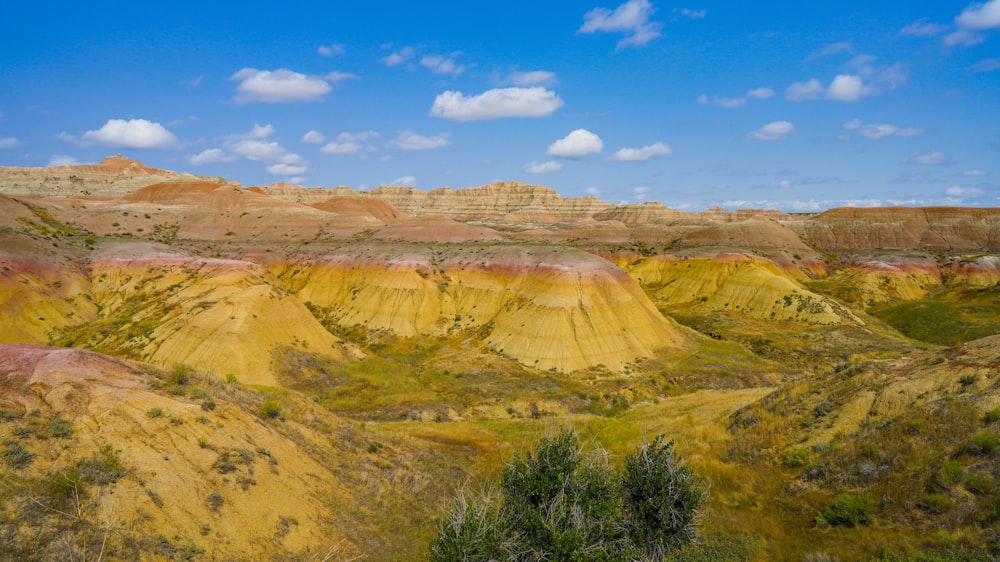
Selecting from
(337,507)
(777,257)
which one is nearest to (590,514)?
(337,507)

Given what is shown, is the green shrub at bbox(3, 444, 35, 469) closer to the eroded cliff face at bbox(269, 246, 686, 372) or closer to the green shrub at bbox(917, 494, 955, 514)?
the green shrub at bbox(917, 494, 955, 514)

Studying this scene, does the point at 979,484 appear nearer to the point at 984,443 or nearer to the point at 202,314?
the point at 984,443

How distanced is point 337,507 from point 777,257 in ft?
301

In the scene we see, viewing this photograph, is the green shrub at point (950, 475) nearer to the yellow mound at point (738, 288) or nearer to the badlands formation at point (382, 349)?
the badlands formation at point (382, 349)

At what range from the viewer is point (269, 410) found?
58.1ft

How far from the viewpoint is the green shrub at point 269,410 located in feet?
57.6

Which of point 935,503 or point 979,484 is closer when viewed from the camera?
point 979,484

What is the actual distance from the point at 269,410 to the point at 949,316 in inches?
3086

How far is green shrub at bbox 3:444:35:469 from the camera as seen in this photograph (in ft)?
34.0

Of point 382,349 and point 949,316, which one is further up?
point 949,316

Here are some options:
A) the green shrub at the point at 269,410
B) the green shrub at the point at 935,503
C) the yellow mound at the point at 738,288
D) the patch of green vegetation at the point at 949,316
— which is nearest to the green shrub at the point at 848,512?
the green shrub at the point at 935,503

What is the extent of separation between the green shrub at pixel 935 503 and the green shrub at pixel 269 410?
67.6 ft

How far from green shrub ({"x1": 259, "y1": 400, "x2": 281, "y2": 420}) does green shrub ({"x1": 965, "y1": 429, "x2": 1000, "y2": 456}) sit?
22157 mm

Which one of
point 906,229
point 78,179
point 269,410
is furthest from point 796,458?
point 78,179
